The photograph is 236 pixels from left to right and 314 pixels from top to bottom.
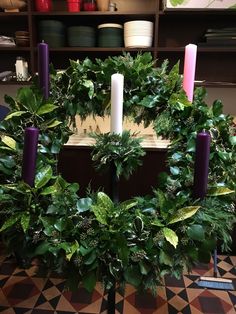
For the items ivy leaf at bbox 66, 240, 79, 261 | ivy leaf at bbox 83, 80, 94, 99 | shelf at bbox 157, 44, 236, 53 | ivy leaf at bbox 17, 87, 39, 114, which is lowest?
ivy leaf at bbox 66, 240, 79, 261

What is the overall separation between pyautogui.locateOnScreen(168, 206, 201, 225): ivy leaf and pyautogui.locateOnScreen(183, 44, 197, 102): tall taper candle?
0.34 m

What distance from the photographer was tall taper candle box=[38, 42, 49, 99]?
2.39ft

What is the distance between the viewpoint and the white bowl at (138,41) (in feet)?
7.43

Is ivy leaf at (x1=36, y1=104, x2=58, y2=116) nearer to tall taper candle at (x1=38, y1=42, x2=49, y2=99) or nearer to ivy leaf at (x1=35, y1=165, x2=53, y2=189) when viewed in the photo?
tall taper candle at (x1=38, y1=42, x2=49, y2=99)

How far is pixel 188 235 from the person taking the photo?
63 cm

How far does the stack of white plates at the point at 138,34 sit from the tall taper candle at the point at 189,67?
1577mm

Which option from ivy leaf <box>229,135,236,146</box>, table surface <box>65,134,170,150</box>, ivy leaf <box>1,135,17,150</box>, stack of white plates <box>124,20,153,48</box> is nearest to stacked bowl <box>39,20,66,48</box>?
stack of white plates <box>124,20,153,48</box>

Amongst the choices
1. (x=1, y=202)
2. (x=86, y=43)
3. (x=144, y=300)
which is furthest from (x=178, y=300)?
(x=86, y=43)

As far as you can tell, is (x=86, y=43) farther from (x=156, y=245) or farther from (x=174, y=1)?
(x=156, y=245)

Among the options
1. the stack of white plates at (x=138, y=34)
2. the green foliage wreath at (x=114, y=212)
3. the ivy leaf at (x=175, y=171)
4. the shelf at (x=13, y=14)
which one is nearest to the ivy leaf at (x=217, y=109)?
the green foliage wreath at (x=114, y=212)

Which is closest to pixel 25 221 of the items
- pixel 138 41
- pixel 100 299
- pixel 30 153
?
pixel 30 153

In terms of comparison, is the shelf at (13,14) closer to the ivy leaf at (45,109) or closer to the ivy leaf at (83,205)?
the ivy leaf at (45,109)

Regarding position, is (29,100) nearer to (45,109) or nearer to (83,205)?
(45,109)

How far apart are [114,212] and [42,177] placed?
18 centimetres
